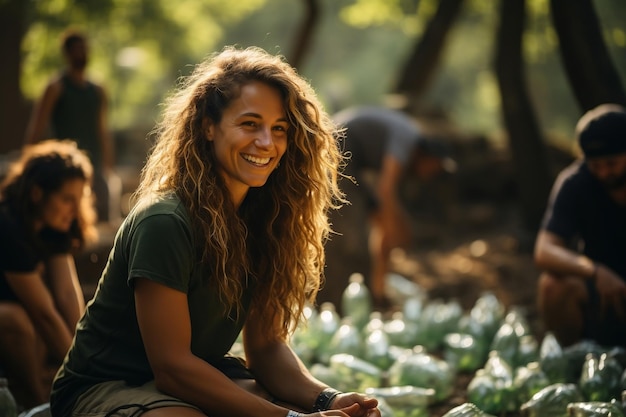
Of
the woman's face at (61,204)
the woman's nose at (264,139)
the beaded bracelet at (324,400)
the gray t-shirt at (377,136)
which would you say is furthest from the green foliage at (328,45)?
the beaded bracelet at (324,400)

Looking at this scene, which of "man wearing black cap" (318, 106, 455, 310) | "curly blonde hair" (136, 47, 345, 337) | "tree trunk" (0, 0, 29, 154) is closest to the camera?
"curly blonde hair" (136, 47, 345, 337)

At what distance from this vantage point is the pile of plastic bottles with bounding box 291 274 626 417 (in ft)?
13.0

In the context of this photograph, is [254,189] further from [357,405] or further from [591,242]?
[591,242]

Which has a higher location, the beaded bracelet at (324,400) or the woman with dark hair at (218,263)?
the woman with dark hair at (218,263)

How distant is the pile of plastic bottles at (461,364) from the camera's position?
3965 millimetres

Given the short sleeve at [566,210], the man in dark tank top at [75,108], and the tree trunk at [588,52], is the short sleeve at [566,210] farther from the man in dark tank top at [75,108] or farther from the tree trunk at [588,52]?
the man in dark tank top at [75,108]

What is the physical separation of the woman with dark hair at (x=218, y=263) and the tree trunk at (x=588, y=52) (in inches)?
123

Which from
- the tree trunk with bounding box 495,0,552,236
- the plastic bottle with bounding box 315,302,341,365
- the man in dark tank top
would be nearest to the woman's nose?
the plastic bottle with bounding box 315,302,341,365

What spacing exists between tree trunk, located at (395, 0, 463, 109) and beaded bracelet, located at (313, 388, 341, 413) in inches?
357

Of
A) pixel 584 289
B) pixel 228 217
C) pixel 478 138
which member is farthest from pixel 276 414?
pixel 478 138

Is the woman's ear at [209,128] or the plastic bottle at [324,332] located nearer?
the woman's ear at [209,128]

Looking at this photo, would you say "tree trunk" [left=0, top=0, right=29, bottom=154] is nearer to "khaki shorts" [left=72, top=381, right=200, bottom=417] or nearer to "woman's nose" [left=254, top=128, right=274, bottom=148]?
"woman's nose" [left=254, top=128, right=274, bottom=148]

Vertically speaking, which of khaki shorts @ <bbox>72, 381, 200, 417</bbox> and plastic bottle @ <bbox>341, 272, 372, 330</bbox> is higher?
plastic bottle @ <bbox>341, 272, 372, 330</bbox>

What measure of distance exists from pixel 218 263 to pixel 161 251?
0.22 metres
